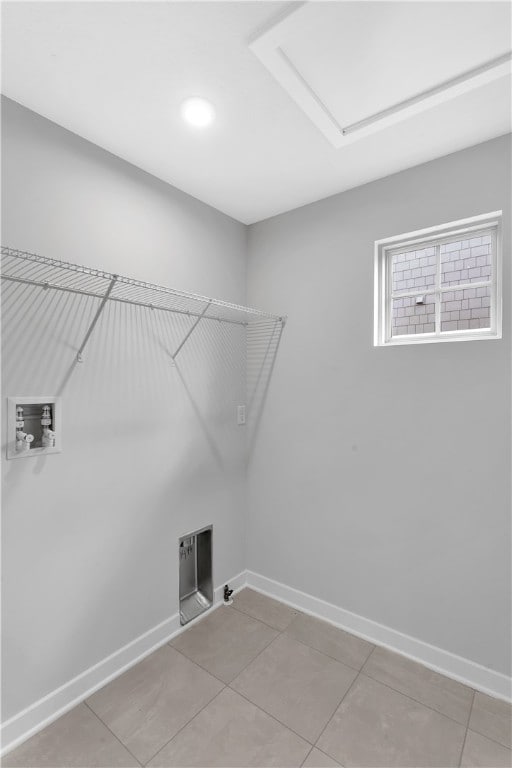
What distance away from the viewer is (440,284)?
6.34 feet

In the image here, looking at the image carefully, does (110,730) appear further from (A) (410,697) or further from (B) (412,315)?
(B) (412,315)

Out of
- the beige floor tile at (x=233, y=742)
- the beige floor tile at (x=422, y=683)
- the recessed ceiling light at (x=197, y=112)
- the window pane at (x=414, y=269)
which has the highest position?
the recessed ceiling light at (x=197, y=112)

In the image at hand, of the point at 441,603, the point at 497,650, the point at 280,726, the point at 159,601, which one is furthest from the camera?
the point at 159,601

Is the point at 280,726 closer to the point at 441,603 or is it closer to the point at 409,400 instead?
the point at 441,603

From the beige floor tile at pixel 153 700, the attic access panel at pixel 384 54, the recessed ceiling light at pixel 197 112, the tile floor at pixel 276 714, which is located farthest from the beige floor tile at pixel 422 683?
the recessed ceiling light at pixel 197 112

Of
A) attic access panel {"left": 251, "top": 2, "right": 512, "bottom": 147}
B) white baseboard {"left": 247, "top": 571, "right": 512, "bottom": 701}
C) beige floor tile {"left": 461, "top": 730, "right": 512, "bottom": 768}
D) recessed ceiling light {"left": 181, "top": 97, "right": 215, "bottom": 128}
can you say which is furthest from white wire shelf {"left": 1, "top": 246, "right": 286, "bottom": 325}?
beige floor tile {"left": 461, "top": 730, "right": 512, "bottom": 768}

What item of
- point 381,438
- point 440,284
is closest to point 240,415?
point 381,438

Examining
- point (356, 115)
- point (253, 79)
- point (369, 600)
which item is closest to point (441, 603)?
point (369, 600)

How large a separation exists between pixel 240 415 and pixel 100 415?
3.36 feet

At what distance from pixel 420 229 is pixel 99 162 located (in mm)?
1600

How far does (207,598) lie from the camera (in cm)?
230

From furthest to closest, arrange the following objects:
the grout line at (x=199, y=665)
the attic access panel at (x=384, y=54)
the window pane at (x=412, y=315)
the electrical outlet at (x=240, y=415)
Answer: the electrical outlet at (x=240, y=415)
the window pane at (x=412, y=315)
the grout line at (x=199, y=665)
the attic access panel at (x=384, y=54)

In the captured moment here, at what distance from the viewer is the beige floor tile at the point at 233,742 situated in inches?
53.2

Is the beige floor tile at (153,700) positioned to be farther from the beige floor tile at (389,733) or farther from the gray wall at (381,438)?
the gray wall at (381,438)
